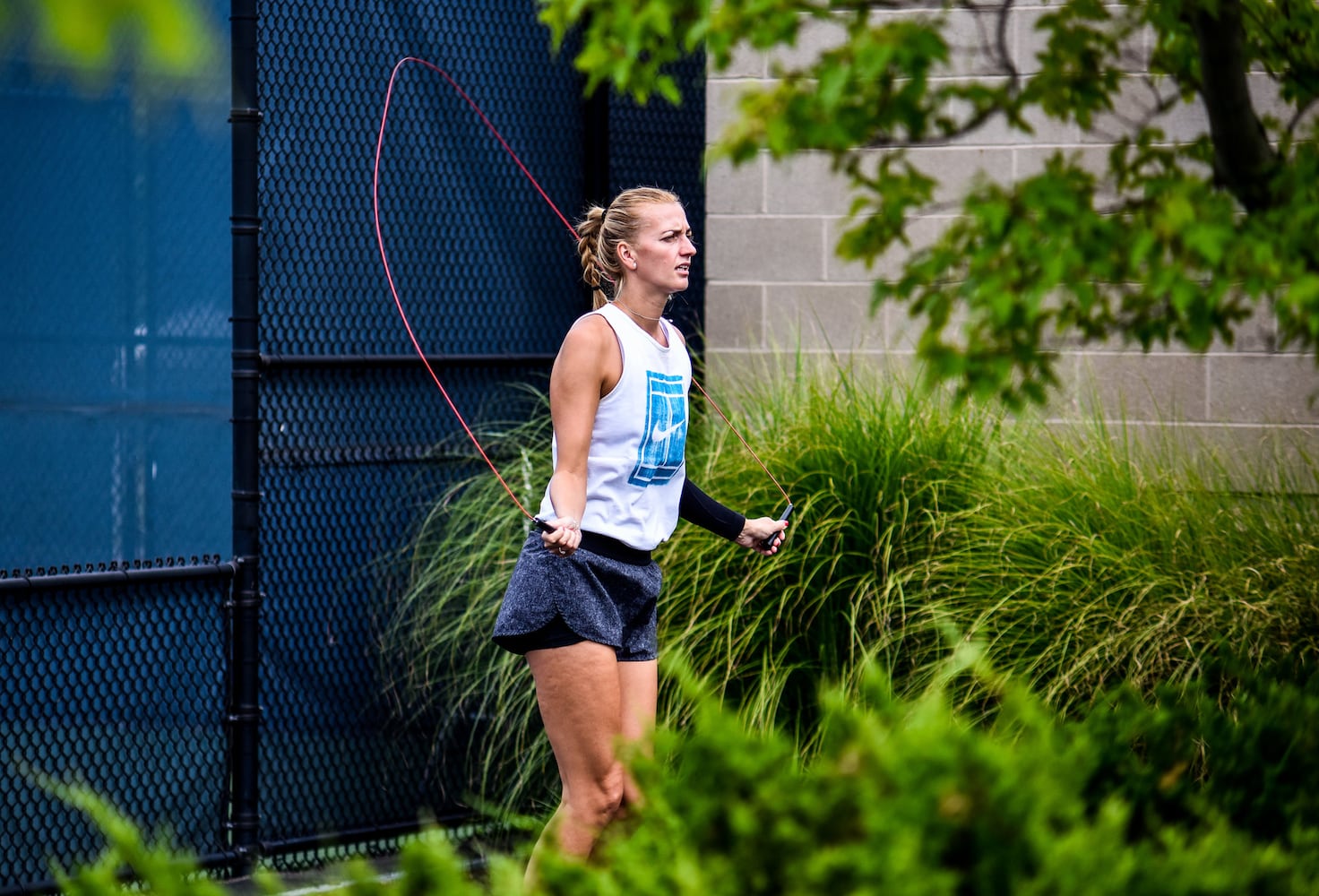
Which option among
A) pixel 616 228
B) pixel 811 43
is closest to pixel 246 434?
pixel 616 228

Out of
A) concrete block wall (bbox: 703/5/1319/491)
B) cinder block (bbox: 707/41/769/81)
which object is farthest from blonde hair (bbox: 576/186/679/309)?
cinder block (bbox: 707/41/769/81)

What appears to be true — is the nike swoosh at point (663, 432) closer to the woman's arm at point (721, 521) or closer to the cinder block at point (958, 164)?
the woman's arm at point (721, 521)

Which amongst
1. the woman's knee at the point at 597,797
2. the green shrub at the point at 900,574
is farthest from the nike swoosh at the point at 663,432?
the green shrub at the point at 900,574

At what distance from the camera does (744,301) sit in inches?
285

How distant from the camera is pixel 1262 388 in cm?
654

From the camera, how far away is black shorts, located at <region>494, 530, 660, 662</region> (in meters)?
4.09

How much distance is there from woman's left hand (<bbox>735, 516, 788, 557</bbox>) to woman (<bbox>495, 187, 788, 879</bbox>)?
33 cm

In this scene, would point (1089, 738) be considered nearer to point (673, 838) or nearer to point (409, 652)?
point (673, 838)

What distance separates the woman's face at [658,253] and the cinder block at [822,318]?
2.66 metres

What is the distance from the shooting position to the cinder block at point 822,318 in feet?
23.1

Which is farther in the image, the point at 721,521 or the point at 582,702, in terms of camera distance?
the point at 721,521

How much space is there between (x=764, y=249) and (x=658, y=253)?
9.58ft

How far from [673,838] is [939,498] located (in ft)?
11.0

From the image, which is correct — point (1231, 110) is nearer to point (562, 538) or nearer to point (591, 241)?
point (562, 538)
